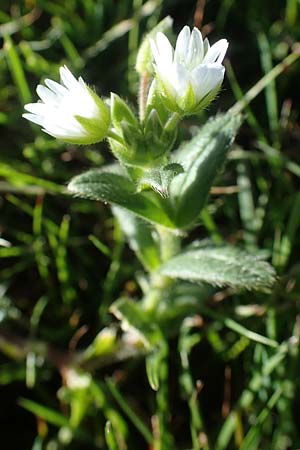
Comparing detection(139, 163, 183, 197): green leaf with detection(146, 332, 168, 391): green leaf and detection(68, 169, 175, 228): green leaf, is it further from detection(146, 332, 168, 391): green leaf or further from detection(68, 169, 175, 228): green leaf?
detection(146, 332, 168, 391): green leaf

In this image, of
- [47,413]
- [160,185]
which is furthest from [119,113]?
[47,413]

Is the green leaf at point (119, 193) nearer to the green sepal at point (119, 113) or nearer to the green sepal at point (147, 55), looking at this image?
the green sepal at point (119, 113)

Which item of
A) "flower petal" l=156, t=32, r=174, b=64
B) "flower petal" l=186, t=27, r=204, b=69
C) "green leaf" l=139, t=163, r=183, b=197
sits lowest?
"green leaf" l=139, t=163, r=183, b=197

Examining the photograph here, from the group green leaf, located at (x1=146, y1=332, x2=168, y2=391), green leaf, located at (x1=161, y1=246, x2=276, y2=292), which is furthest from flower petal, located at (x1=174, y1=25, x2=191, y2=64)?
green leaf, located at (x1=146, y1=332, x2=168, y2=391)

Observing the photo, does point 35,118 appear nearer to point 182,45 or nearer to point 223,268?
point 182,45

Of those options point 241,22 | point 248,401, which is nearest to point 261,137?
point 241,22

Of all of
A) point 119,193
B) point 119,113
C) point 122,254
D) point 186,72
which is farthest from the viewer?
point 122,254
